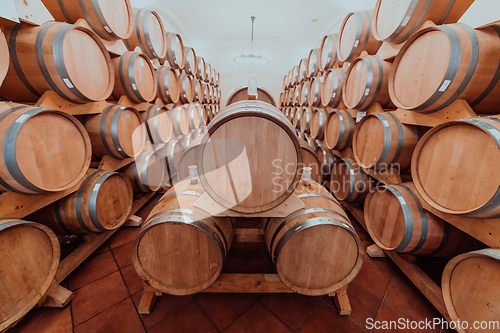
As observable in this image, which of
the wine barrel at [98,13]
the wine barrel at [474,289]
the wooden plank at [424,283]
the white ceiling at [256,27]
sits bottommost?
the wooden plank at [424,283]

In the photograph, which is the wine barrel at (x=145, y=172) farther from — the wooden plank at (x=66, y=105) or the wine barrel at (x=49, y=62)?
the wine barrel at (x=49, y=62)

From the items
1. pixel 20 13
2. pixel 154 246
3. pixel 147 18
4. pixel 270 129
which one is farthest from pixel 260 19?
pixel 154 246

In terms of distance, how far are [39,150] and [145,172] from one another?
171 centimetres

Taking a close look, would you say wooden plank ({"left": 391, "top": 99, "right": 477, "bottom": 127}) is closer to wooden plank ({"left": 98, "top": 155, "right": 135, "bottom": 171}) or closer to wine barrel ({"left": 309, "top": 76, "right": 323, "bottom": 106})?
wine barrel ({"left": 309, "top": 76, "right": 323, "bottom": 106})

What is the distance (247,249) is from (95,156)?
259cm

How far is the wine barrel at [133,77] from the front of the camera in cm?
295

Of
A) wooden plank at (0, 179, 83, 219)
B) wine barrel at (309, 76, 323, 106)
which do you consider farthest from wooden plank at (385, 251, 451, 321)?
wooden plank at (0, 179, 83, 219)

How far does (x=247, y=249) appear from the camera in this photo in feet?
8.54

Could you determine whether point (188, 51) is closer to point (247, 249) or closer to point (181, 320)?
point (247, 249)

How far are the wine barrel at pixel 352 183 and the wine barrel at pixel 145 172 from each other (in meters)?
3.41

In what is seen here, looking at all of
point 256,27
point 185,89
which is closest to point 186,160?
point 185,89

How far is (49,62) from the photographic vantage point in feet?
6.07

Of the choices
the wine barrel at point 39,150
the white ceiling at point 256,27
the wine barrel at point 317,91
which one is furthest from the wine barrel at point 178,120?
the wine barrel at point 317,91

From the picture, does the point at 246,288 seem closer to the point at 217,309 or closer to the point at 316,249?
the point at 217,309
